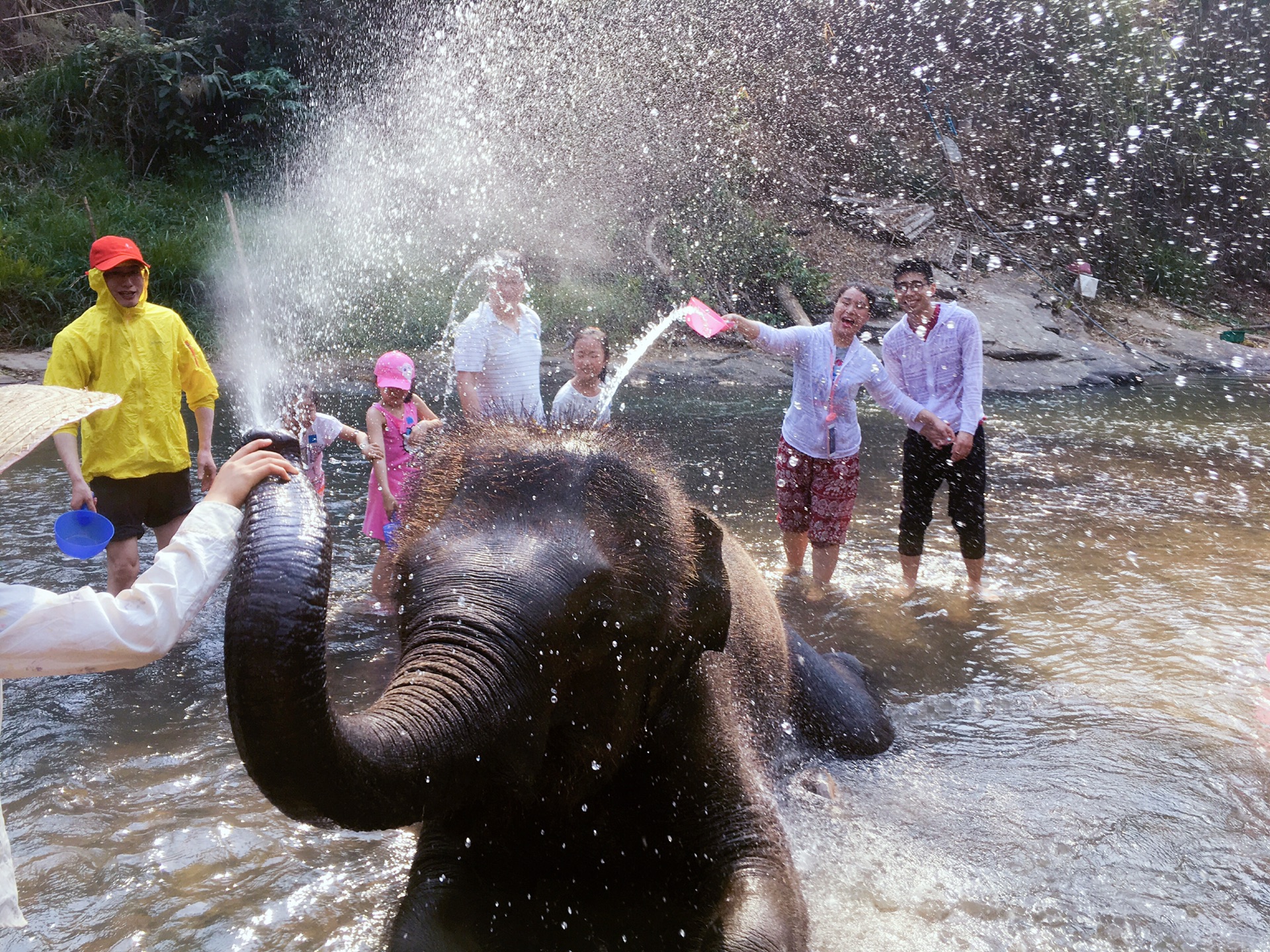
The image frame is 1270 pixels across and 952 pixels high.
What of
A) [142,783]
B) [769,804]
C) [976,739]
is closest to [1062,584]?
[976,739]

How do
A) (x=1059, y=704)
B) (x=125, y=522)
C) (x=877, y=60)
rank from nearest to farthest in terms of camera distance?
(x=1059, y=704) → (x=125, y=522) → (x=877, y=60)

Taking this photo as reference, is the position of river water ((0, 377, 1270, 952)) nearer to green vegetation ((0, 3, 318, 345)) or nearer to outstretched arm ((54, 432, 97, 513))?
outstretched arm ((54, 432, 97, 513))

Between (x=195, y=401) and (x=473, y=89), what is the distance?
17.4 m

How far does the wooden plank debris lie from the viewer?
68.7 ft

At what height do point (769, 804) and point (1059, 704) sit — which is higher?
point (769, 804)

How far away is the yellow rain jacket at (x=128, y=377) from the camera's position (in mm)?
4816

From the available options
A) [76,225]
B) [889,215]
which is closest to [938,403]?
[76,225]

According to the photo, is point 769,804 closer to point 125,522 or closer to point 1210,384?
point 125,522

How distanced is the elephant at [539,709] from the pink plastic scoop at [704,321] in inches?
75.1

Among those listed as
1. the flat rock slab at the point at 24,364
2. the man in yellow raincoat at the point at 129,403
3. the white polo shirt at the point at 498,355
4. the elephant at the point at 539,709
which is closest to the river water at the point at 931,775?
the elephant at the point at 539,709

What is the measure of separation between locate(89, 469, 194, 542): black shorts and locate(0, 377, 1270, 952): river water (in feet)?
2.14

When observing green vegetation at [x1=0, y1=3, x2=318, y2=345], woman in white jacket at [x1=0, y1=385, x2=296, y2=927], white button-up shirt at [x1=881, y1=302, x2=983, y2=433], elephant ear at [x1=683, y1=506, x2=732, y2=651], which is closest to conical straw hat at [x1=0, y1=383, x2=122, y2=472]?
woman in white jacket at [x1=0, y1=385, x2=296, y2=927]

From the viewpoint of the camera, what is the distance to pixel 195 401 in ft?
17.7

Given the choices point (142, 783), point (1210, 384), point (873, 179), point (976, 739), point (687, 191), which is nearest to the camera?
point (142, 783)
